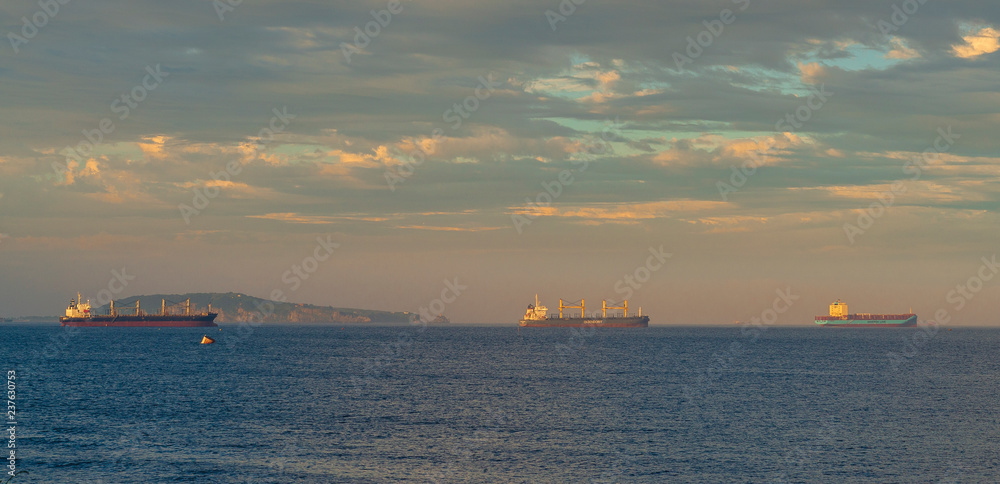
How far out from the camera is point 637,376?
11844cm

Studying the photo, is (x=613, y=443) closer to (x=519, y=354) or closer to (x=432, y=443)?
(x=432, y=443)

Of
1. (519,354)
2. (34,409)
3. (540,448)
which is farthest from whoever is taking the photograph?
(519,354)

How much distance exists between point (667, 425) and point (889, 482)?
75.4 feet

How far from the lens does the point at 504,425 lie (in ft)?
234

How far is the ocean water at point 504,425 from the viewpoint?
Answer: 53.8 meters

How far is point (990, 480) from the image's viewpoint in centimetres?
5084

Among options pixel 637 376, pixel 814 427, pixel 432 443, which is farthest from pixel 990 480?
pixel 637 376

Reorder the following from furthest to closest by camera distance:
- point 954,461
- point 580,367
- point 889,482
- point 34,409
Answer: point 580,367 < point 34,409 < point 954,461 < point 889,482

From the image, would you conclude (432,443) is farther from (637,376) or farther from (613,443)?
(637,376)

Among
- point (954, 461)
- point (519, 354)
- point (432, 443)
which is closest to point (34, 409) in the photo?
point (432, 443)

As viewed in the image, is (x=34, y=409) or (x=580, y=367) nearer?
(x=34, y=409)

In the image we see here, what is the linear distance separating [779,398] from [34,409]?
78019 mm

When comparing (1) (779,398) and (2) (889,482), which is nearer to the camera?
(2) (889,482)

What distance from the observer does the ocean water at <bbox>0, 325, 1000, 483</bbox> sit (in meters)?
53.8
